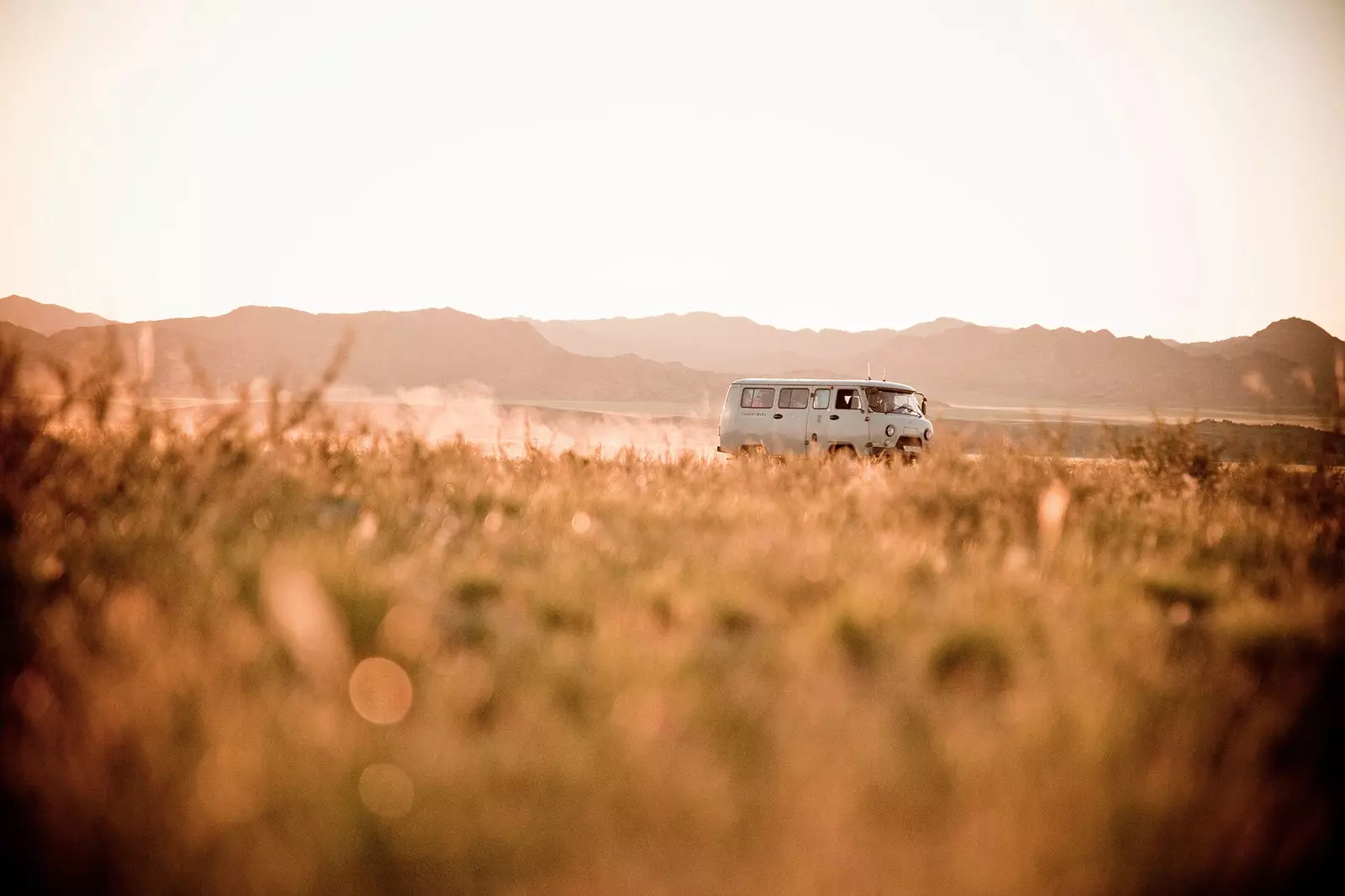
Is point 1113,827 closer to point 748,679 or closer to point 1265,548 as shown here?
point 748,679

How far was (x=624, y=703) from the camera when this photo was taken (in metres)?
3.08

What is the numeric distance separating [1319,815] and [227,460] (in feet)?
24.8

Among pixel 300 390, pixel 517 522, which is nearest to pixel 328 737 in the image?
pixel 517 522

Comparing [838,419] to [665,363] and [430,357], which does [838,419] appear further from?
Result: [430,357]

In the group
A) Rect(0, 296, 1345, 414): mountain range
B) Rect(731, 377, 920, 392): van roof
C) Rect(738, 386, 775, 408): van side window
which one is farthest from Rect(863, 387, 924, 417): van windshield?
Rect(0, 296, 1345, 414): mountain range

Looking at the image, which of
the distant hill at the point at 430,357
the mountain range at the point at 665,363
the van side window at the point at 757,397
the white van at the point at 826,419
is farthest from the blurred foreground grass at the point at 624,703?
the distant hill at the point at 430,357

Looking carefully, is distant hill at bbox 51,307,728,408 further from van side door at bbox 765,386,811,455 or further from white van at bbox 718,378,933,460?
van side door at bbox 765,386,811,455

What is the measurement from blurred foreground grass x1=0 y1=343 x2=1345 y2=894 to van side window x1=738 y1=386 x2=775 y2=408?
1120 centimetres

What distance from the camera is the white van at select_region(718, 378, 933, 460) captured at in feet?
52.7

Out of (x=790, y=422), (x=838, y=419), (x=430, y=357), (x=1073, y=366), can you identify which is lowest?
(x=790, y=422)

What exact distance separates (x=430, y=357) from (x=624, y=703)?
4648 inches

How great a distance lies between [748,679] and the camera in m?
3.53

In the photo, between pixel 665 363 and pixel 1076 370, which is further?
pixel 1076 370

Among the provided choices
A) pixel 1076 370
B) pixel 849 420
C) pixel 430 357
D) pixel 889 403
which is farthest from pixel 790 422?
pixel 1076 370
